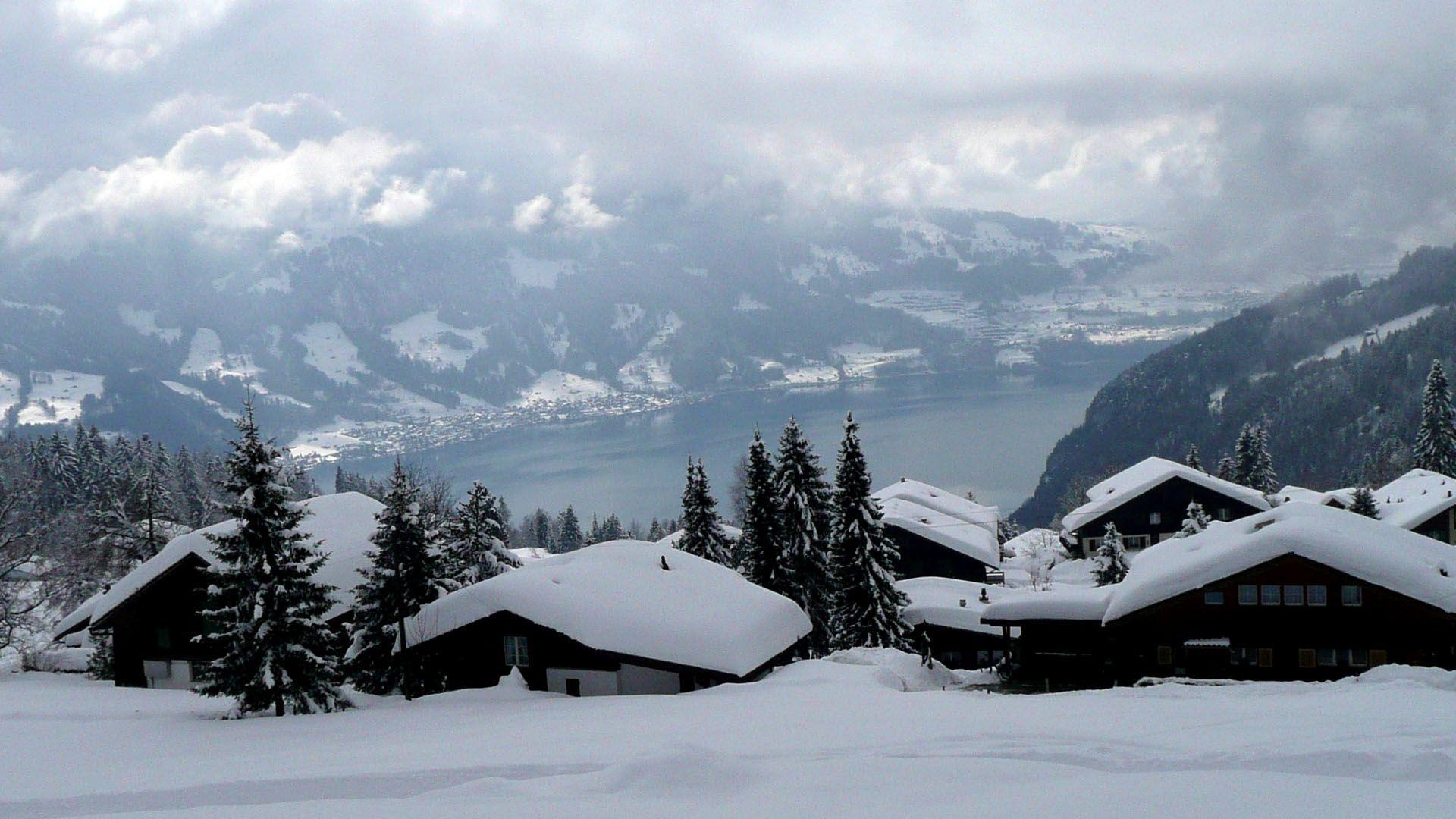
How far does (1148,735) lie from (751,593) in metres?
18.8

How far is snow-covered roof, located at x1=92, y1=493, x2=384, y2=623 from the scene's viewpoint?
2902 centimetres

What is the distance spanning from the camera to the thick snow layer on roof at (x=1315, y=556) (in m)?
24.8

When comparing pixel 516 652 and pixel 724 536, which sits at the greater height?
pixel 724 536

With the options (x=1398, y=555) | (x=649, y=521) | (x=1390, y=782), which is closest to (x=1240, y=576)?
(x=1398, y=555)

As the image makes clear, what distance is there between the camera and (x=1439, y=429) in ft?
234

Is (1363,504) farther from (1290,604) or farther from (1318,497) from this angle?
(1290,604)

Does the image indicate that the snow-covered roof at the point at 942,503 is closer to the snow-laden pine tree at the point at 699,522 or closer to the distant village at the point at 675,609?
the snow-laden pine tree at the point at 699,522

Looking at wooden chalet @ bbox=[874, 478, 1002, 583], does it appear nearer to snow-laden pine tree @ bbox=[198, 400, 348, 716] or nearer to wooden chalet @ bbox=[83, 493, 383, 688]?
wooden chalet @ bbox=[83, 493, 383, 688]

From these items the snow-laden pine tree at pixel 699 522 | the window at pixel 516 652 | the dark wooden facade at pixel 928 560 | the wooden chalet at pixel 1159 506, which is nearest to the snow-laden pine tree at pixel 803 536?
the snow-laden pine tree at pixel 699 522

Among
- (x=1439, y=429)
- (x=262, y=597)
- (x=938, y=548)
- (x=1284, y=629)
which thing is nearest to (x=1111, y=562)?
(x=938, y=548)

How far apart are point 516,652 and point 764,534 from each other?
14.6 meters

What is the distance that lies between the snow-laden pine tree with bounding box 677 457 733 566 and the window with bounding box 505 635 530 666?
1808 centimetres

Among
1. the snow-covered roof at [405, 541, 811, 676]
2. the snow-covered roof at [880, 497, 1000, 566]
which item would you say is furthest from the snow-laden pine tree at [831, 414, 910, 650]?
the snow-covered roof at [880, 497, 1000, 566]

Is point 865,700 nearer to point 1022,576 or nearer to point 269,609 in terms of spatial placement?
point 269,609
